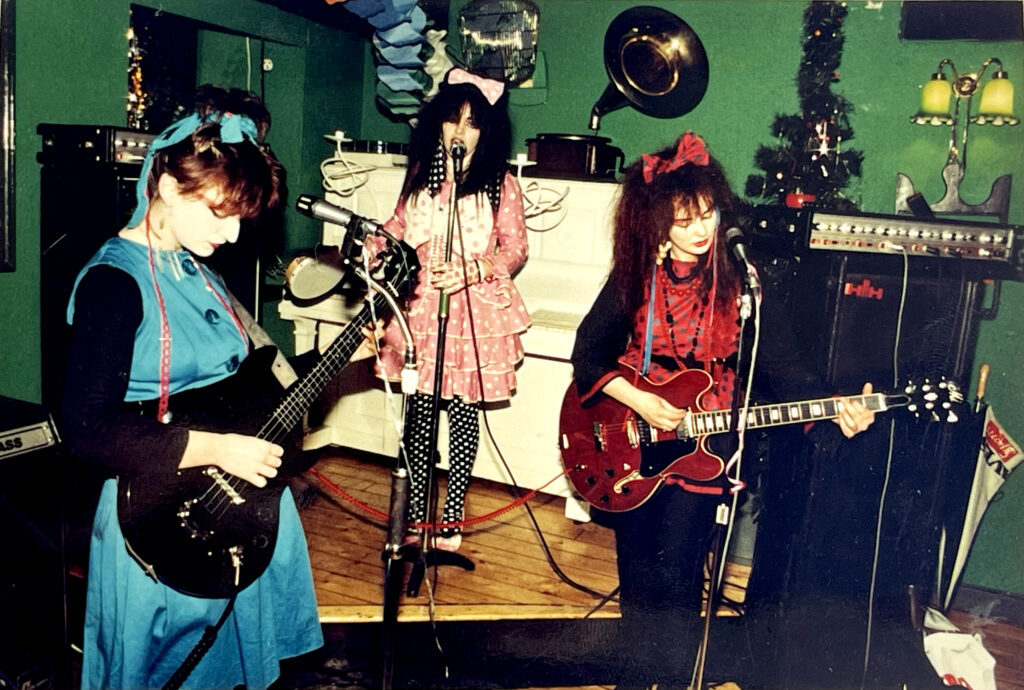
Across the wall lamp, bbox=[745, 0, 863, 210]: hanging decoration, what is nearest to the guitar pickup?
bbox=[745, 0, 863, 210]: hanging decoration

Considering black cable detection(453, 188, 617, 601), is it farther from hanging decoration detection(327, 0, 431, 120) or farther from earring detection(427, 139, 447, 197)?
hanging decoration detection(327, 0, 431, 120)

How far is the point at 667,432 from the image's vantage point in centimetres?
233

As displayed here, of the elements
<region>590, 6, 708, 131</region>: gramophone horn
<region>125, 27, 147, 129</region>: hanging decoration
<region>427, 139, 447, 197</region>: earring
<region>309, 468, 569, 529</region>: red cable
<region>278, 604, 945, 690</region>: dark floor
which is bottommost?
<region>278, 604, 945, 690</region>: dark floor

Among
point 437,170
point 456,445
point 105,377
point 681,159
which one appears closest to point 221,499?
point 105,377

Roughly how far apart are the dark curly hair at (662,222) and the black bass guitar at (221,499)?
2.74ft

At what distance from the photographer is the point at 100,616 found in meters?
1.79

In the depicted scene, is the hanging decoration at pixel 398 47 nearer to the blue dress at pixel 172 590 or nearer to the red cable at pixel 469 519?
the blue dress at pixel 172 590

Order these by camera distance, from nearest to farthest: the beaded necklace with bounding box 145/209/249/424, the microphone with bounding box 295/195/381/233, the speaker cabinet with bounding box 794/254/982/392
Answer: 1. the microphone with bounding box 295/195/381/233
2. the beaded necklace with bounding box 145/209/249/424
3. the speaker cabinet with bounding box 794/254/982/392

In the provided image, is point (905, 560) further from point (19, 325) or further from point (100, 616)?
point (19, 325)

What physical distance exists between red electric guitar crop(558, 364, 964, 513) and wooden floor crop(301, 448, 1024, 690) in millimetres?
485

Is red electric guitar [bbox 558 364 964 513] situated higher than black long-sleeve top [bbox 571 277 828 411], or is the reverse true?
black long-sleeve top [bbox 571 277 828 411]

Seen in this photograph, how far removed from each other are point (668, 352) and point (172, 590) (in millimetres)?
1504

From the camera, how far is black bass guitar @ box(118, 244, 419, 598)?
1757mm

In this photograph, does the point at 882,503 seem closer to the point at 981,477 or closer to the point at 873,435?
the point at 873,435
